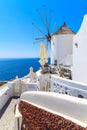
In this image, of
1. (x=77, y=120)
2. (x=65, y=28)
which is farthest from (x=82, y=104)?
(x=65, y=28)

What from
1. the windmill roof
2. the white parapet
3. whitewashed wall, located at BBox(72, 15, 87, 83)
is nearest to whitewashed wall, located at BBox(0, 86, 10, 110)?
whitewashed wall, located at BBox(72, 15, 87, 83)

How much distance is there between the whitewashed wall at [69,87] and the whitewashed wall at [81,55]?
5.74ft

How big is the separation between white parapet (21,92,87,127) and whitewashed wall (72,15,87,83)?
3934 millimetres

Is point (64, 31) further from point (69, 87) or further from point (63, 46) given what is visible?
point (69, 87)

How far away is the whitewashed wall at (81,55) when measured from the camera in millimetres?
8933

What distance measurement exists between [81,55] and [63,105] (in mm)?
5059

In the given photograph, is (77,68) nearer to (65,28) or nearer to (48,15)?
(65,28)

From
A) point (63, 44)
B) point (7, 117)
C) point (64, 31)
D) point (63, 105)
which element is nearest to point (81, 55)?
point (7, 117)

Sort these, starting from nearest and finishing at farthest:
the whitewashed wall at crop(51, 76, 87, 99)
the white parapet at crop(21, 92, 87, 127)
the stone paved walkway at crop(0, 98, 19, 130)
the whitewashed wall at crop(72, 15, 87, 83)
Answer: the white parapet at crop(21, 92, 87, 127) → the whitewashed wall at crop(51, 76, 87, 99) → the stone paved walkway at crop(0, 98, 19, 130) → the whitewashed wall at crop(72, 15, 87, 83)

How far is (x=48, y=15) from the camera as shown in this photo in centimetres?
2386

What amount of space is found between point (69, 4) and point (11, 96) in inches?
411

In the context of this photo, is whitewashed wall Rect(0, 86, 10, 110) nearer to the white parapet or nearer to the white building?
the white parapet

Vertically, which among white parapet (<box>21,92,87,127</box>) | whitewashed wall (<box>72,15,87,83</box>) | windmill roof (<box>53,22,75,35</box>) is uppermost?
windmill roof (<box>53,22,75,35</box>)

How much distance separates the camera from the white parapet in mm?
4586
